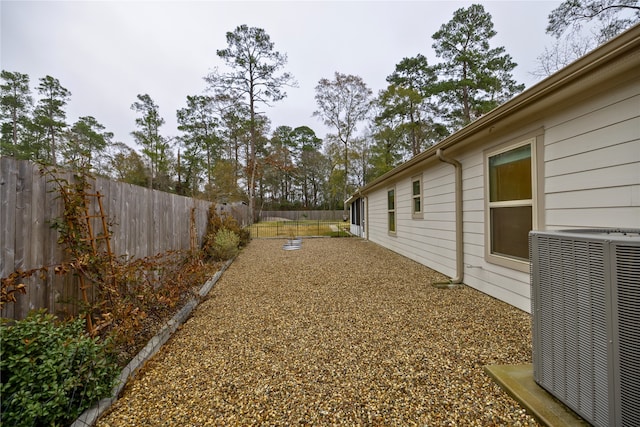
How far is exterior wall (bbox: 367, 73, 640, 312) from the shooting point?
2.06 metres

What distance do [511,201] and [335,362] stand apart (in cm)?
286

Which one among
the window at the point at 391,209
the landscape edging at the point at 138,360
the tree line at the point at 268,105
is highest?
the tree line at the point at 268,105

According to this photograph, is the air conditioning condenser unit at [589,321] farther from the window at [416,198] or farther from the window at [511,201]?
the window at [416,198]

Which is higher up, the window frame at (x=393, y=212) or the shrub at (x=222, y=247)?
the window frame at (x=393, y=212)

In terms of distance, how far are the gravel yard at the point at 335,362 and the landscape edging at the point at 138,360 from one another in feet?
0.18

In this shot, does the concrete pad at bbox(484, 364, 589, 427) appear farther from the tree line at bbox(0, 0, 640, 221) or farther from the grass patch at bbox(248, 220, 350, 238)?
the grass patch at bbox(248, 220, 350, 238)

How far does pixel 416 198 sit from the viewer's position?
6.22 meters

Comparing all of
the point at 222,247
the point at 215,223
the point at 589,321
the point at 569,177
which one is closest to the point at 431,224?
the point at 569,177

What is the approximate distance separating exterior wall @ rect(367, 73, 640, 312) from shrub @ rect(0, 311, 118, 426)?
398 centimetres

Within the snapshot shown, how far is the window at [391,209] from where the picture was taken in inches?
305

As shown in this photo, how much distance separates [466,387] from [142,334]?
295cm

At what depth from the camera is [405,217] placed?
271 inches

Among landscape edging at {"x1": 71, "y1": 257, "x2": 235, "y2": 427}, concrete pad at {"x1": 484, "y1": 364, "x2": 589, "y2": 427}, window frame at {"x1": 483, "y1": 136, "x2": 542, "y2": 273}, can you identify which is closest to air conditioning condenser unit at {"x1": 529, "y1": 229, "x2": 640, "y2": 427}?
concrete pad at {"x1": 484, "y1": 364, "x2": 589, "y2": 427}

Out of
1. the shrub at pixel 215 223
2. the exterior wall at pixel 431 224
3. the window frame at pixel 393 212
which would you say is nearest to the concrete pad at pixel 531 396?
the exterior wall at pixel 431 224
